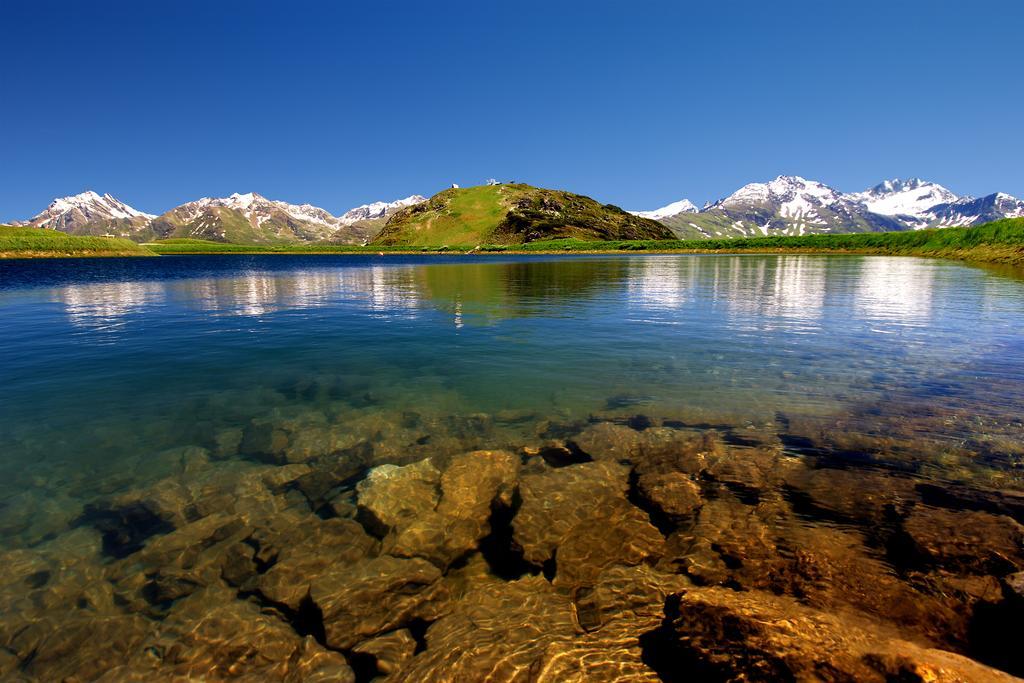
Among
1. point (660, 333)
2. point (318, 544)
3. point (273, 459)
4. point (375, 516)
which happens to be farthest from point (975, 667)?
point (660, 333)

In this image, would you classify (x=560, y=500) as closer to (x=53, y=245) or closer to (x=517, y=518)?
(x=517, y=518)

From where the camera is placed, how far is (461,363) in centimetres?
1956

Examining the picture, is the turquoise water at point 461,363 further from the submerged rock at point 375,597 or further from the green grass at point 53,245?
the green grass at point 53,245

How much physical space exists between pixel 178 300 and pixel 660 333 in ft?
143

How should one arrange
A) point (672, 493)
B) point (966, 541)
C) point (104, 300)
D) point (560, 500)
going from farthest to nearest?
point (104, 300), point (672, 493), point (560, 500), point (966, 541)

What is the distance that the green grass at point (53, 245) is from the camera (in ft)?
430

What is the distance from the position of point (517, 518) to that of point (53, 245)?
658ft

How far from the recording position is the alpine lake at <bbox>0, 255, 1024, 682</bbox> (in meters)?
5.98

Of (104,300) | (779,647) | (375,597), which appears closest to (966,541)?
(779,647)

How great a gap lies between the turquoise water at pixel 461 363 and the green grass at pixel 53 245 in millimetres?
141839

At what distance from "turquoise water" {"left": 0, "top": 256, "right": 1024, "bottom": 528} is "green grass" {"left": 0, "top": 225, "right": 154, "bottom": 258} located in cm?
14184

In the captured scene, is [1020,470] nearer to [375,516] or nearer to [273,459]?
[375,516]

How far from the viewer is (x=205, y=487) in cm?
1031

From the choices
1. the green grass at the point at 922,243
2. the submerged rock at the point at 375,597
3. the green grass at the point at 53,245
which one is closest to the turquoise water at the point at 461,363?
the submerged rock at the point at 375,597
